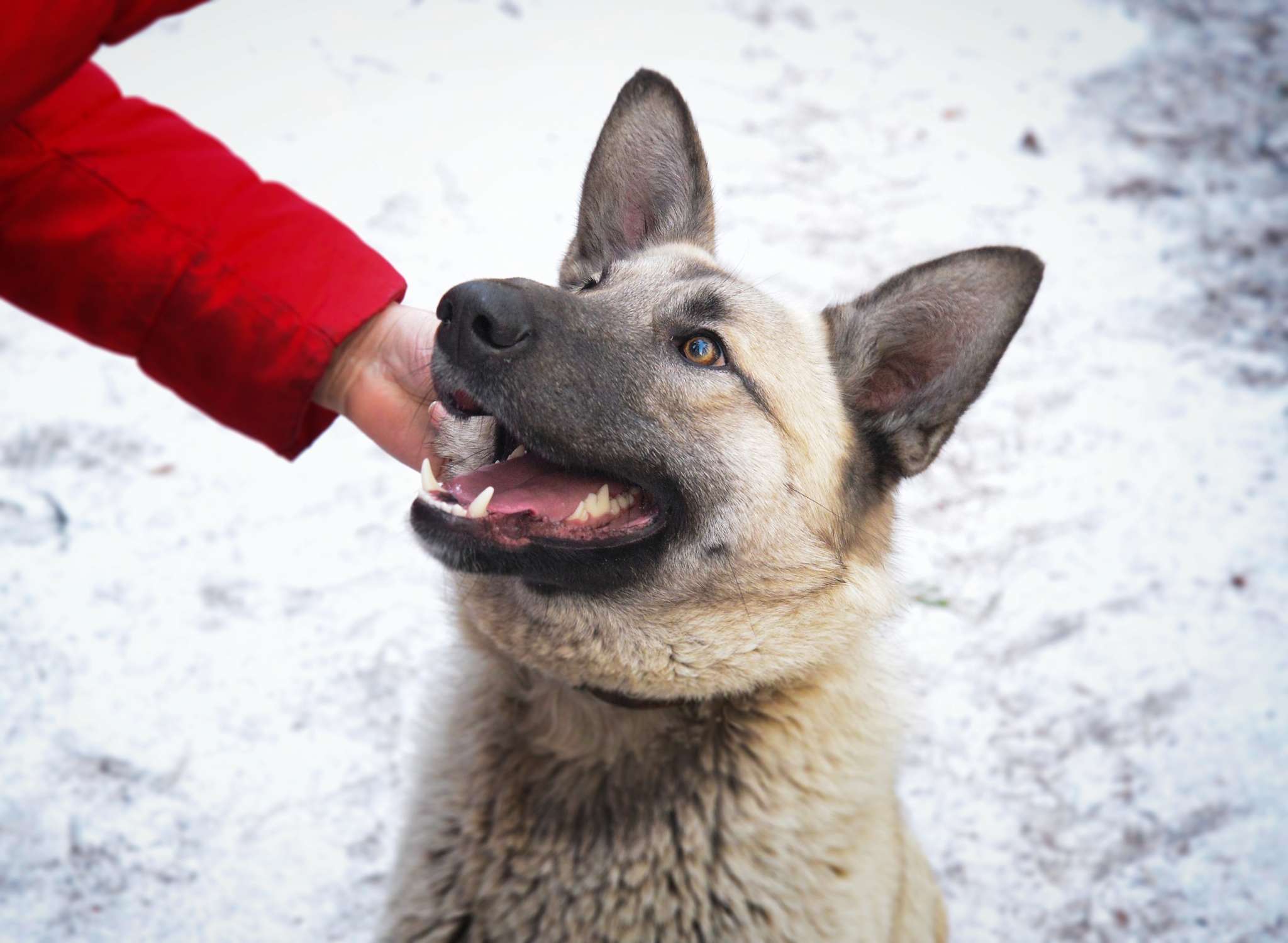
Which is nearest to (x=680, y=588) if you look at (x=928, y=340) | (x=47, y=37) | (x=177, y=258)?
(x=928, y=340)

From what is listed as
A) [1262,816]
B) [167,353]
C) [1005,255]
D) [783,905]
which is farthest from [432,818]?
[1262,816]

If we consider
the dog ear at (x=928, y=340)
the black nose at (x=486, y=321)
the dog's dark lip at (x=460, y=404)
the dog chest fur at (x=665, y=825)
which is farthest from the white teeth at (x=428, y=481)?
the dog ear at (x=928, y=340)

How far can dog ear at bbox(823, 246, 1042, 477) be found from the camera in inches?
80.1

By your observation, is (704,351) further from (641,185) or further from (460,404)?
(641,185)

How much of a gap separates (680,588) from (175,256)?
1.76 metres

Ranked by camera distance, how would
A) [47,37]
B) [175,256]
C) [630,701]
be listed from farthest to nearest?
[175,256] → [630,701] → [47,37]

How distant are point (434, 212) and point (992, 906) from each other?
4.63 meters

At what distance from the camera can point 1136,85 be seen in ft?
20.6

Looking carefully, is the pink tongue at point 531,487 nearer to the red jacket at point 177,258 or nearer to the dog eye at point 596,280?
the dog eye at point 596,280

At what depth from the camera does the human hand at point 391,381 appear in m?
2.58

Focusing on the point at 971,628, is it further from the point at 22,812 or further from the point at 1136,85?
the point at 1136,85

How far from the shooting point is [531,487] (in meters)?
2.13

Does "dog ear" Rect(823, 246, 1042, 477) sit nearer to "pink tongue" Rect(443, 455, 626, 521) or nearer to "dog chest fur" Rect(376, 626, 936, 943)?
"dog chest fur" Rect(376, 626, 936, 943)

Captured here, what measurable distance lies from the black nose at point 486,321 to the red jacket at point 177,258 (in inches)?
29.0
